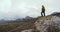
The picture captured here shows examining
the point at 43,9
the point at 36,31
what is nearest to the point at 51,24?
the point at 36,31

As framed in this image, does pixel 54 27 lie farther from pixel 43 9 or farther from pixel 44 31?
pixel 43 9

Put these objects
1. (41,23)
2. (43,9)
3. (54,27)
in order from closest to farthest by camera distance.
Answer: (54,27) < (41,23) < (43,9)

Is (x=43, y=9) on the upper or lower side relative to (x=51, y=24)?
upper

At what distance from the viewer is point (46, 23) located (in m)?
41.3

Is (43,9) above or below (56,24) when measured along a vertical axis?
above

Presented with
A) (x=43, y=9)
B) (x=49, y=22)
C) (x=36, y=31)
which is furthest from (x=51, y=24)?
(x=43, y=9)

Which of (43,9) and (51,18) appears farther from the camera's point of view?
(43,9)

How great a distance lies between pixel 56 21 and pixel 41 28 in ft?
10.9

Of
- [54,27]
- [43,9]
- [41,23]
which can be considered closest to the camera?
[54,27]

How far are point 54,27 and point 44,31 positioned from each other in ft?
6.81

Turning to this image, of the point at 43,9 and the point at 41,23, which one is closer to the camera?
the point at 41,23

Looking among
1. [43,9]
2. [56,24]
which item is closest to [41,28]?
[56,24]

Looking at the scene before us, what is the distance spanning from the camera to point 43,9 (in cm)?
5047

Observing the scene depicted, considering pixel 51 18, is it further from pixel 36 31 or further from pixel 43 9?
pixel 43 9
